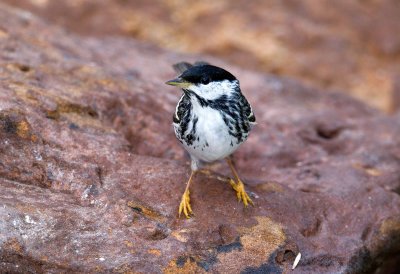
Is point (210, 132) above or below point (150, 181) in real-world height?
above

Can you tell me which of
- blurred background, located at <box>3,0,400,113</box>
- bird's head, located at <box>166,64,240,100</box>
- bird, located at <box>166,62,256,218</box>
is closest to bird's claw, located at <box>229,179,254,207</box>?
bird, located at <box>166,62,256,218</box>

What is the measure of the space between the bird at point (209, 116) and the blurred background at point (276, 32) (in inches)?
Result: 199

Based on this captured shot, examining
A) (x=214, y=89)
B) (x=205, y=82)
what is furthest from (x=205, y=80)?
(x=214, y=89)

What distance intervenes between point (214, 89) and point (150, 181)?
105 cm

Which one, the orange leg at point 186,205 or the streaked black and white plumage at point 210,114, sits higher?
the streaked black and white plumage at point 210,114

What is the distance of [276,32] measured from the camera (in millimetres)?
10727

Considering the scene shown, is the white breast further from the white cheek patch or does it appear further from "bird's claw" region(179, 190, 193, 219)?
"bird's claw" region(179, 190, 193, 219)

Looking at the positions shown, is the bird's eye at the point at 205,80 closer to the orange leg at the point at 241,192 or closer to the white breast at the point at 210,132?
the white breast at the point at 210,132

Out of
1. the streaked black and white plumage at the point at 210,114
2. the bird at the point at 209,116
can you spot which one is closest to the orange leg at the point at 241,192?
the bird at the point at 209,116

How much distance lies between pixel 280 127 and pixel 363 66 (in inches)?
153

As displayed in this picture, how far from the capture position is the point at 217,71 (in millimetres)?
5668

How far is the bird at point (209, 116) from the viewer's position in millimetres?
5547

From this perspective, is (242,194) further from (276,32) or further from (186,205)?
(276,32)

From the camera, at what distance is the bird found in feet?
18.2
